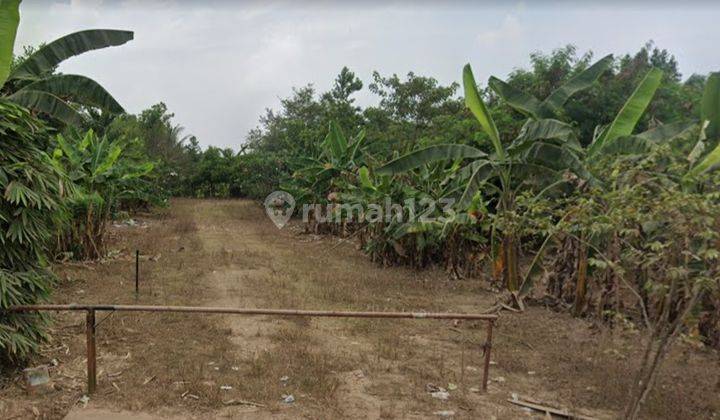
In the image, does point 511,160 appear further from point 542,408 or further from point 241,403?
point 241,403

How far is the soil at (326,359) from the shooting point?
155 inches

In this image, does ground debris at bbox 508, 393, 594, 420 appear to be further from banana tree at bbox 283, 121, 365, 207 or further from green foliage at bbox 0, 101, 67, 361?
banana tree at bbox 283, 121, 365, 207

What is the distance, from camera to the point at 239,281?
8117mm

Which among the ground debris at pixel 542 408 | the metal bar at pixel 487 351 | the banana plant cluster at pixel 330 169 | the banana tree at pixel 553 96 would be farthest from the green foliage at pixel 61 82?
the ground debris at pixel 542 408

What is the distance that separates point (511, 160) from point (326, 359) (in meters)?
3.67

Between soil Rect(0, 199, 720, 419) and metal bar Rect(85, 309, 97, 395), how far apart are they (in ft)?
0.31

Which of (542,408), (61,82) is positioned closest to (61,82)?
(61,82)

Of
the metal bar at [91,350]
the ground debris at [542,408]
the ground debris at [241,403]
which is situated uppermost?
the metal bar at [91,350]

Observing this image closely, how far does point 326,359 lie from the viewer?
4.83 meters

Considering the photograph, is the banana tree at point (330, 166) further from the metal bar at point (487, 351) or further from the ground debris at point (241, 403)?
the ground debris at point (241, 403)

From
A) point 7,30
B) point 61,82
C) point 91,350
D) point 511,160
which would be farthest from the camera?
point 61,82

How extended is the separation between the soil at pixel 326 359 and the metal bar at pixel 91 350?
3.7 inches

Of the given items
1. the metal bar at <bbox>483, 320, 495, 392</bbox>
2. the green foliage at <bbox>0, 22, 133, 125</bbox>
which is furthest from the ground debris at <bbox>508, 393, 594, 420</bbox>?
the green foliage at <bbox>0, 22, 133, 125</bbox>

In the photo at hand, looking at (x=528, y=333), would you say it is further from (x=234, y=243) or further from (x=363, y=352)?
(x=234, y=243)
